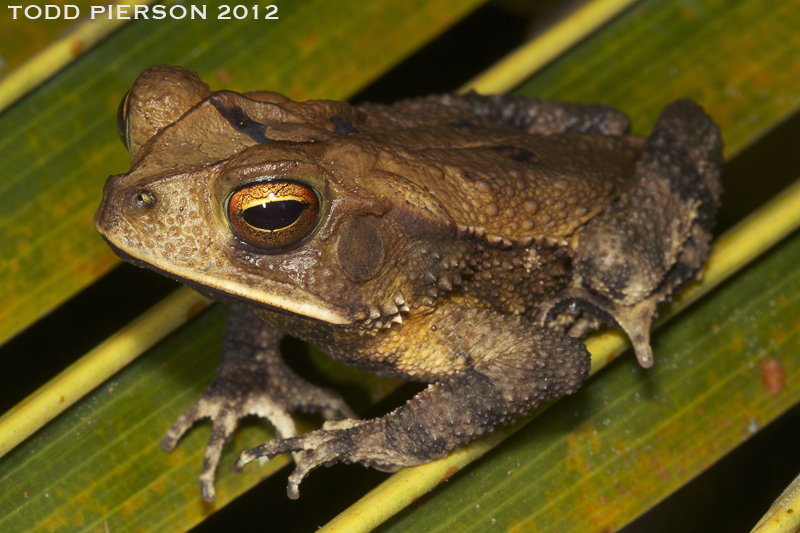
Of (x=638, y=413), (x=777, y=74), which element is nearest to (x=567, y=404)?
(x=638, y=413)

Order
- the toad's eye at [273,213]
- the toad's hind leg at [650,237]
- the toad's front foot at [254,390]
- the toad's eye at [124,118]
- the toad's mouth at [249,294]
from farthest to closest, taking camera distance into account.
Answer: the toad's front foot at [254,390]
the toad's hind leg at [650,237]
the toad's eye at [124,118]
the toad's mouth at [249,294]
the toad's eye at [273,213]

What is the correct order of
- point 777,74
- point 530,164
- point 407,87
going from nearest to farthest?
point 530,164
point 777,74
point 407,87

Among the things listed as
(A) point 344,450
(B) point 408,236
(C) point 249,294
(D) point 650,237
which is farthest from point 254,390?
(D) point 650,237

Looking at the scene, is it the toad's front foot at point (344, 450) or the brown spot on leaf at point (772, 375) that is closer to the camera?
the toad's front foot at point (344, 450)

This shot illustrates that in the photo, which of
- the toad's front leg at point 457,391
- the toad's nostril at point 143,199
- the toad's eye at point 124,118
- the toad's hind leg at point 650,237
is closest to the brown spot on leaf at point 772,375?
the toad's hind leg at point 650,237

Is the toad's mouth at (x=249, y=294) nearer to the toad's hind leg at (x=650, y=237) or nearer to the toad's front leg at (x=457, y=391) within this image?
the toad's front leg at (x=457, y=391)

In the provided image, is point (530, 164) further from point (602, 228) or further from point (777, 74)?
point (777, 74)
